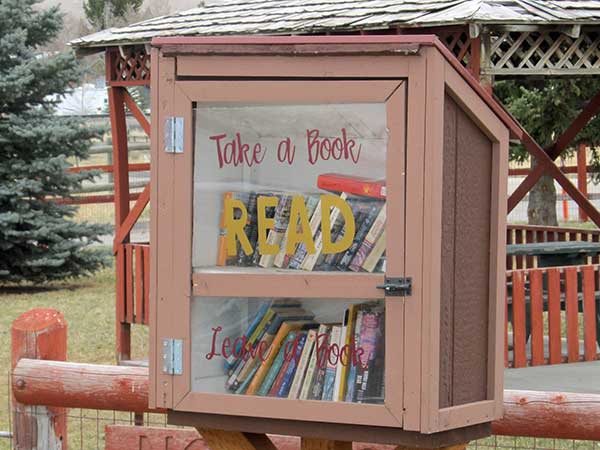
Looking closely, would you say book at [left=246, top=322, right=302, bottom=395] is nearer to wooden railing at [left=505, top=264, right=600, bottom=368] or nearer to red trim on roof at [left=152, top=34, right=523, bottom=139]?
red trim on roof at [left=152, top=34, right=523, bottom=139]

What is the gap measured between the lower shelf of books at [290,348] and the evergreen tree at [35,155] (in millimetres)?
12620

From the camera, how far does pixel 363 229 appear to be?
282 centimetres

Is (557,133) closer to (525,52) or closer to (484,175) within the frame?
(525,52)

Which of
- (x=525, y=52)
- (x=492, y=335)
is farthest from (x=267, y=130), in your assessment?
(x=525, y=52)

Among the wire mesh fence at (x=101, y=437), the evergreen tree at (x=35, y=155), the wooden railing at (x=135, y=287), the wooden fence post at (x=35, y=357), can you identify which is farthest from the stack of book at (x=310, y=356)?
the evergreen tree at (x=35, y=155)

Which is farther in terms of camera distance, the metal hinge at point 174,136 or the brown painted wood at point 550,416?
the brown painted wood at point 550,416

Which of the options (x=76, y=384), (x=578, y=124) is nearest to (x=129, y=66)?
(x=578, y=124)

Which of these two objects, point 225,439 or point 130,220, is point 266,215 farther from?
point 130,220

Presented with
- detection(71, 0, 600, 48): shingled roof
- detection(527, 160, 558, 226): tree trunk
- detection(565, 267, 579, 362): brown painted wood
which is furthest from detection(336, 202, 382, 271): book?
detection(527, 160, 558, 226): tree trunk

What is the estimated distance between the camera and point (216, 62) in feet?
9.27

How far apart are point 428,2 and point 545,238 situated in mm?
3931

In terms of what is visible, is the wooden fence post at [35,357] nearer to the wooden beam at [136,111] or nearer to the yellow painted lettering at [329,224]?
the yellow painted lettering at [329,224]

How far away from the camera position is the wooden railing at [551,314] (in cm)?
862

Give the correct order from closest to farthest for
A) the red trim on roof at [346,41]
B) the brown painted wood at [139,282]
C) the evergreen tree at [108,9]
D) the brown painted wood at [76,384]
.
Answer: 1. the red trim on roof at [346,41]
2. the brown painted wood at [76,384]
3. the brown painted wood at [139,282]
4. the evergreen tree at [108,9]
